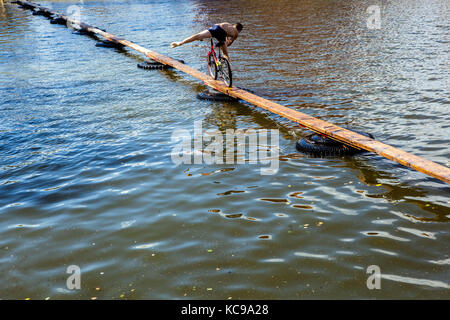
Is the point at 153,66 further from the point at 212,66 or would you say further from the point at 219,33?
the point at 219,33

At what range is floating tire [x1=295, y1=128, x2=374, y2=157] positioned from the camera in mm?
8000

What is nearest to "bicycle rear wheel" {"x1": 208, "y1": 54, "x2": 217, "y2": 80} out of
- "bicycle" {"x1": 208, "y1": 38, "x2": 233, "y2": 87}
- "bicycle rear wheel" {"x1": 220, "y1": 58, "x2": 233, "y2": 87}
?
"bicycle" {"x1": 208, "y1": 38, "x2": 233, "y2": 87}

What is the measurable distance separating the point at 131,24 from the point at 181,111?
20.9m

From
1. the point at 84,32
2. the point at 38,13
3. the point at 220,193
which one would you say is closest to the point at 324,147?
the point at 220,193

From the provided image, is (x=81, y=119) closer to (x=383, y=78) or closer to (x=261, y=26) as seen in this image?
(x=383, y=78)

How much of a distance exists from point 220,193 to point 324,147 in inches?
98.0

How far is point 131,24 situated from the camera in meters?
29.7

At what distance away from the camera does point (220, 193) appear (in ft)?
22.5

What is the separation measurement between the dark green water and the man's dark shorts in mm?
1848

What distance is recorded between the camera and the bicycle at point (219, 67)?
12.3 meters

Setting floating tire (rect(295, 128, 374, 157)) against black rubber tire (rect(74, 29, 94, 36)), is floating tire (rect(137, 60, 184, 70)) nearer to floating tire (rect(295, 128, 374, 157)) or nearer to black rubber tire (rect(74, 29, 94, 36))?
floating tire (rect(295, 128, 374, 157))

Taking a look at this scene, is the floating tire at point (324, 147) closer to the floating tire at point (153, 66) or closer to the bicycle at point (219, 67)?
the bicycle at point (219, 67)

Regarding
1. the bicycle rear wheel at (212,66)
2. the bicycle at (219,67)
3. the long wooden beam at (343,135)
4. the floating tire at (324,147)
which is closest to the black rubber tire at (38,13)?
the long wooden beam at (343,135)

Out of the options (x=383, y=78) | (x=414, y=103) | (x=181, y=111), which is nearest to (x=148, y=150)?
(x=181, y=111)
